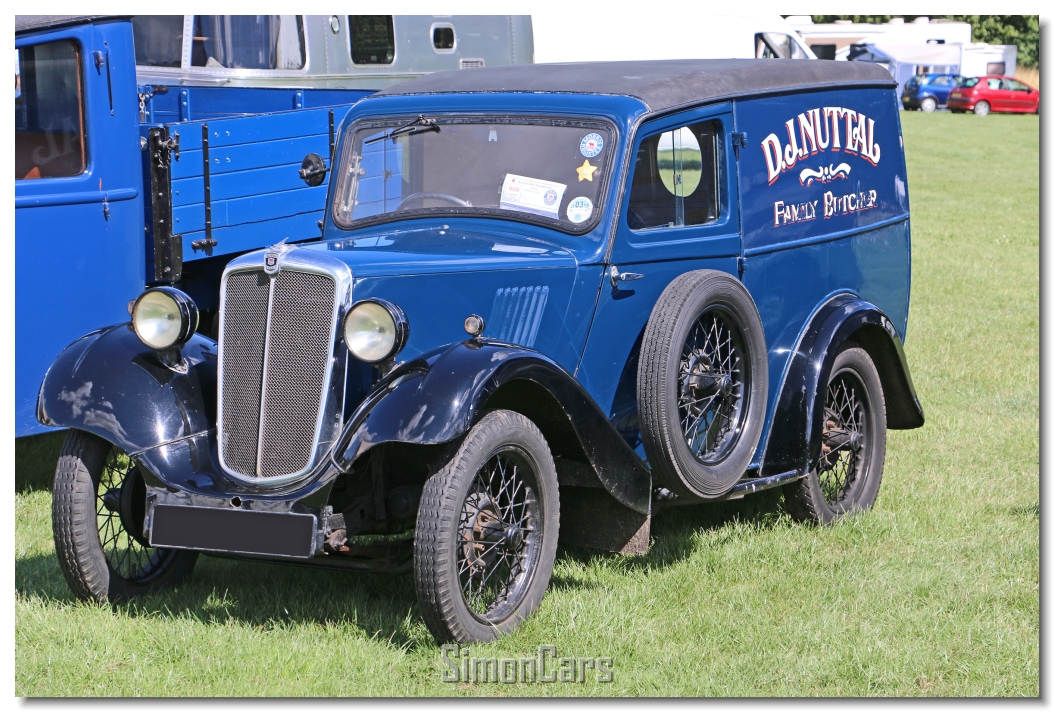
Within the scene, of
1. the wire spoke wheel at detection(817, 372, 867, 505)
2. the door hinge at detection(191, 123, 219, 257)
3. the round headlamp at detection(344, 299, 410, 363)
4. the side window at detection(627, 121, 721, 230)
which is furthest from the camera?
the door hinge at detection(191, 123, 219, 257)

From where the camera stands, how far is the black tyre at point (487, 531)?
386 centimetres

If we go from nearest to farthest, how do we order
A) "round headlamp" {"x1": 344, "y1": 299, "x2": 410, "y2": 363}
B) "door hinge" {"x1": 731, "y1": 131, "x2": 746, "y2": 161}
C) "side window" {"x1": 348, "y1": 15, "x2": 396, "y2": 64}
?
"round headlamp" {"x1": 344, "y1": 299, "x2": 410, "y2": 363} → "door hinge" {"x1": 731, "y1": 131, "x2": 746, "y2": 161} → "side window" {"x1": 348, "y1": 15, "x2": 396, "y2": 64}

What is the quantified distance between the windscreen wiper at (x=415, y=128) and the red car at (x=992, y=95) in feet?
115

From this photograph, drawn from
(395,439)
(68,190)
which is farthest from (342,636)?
(68,190)

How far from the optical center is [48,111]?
236 inches

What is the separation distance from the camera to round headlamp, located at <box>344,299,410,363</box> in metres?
3.94

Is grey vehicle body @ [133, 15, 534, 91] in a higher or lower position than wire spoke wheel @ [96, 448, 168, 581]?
higher

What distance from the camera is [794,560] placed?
510 centimetres

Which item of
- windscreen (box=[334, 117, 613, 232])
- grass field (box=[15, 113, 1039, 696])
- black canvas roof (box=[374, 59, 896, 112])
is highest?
black canvas roof (box=[374, 59, 896, 112])

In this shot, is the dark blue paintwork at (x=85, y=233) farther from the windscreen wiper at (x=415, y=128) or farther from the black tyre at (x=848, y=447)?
the black tyre at (x=848, y=447)

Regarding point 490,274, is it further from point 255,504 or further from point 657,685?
point 657,685

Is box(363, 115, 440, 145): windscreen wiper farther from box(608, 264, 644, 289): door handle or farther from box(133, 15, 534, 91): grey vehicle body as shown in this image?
box(133, 15, 534, 91): grey vehicle body

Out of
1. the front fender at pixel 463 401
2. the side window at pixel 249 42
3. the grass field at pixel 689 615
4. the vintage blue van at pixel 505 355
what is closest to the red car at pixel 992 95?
the side window at pixel 249 42

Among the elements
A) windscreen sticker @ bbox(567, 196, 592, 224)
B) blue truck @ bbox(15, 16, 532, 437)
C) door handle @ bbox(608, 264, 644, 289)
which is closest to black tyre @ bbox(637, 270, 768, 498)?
door handle @ bbox(608, 264, 644, 289)
